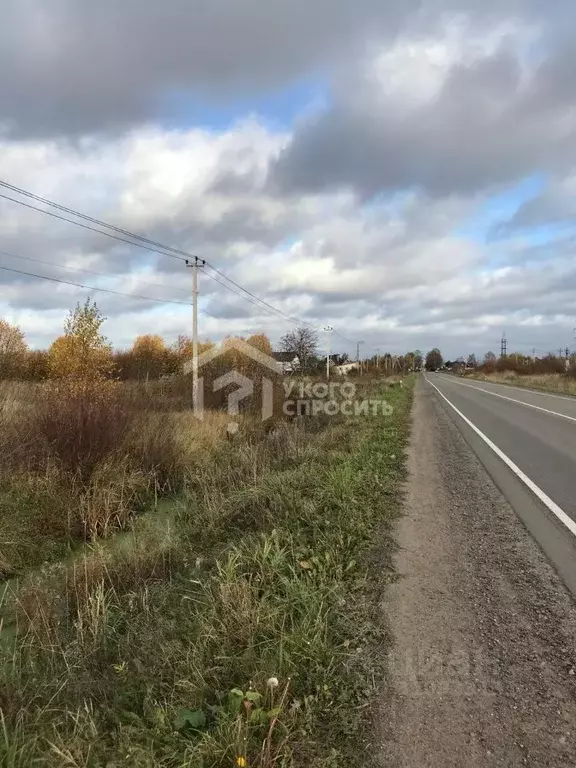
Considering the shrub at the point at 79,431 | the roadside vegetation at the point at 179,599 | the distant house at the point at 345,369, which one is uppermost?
the distant house at the point at 345,369

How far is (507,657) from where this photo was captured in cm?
350

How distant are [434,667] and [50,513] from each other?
746 cm

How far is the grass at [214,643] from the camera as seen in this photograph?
2.81 m

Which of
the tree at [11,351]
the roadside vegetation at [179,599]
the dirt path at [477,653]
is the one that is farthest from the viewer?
the tree at [11,351]

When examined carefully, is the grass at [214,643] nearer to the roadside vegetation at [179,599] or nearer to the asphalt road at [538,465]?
the roadside vegetation at [179,599]

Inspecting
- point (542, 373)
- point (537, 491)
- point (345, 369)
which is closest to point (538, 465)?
point (537, 491)

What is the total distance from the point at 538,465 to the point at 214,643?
26.0ft

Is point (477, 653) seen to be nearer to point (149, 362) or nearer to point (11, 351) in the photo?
point (11, 351)

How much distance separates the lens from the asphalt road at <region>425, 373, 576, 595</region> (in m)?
5.86

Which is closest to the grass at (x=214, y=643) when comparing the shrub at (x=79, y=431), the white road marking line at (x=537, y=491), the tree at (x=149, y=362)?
the white road marking line at (x=537, y=491)

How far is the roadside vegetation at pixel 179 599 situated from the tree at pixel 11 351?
25008mm

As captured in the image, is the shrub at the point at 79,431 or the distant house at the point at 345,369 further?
the distant house at the point at 345,369

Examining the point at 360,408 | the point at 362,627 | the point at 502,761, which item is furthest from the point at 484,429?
the point at 502,761

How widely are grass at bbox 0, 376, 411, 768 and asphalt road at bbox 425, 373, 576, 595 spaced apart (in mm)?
1779
